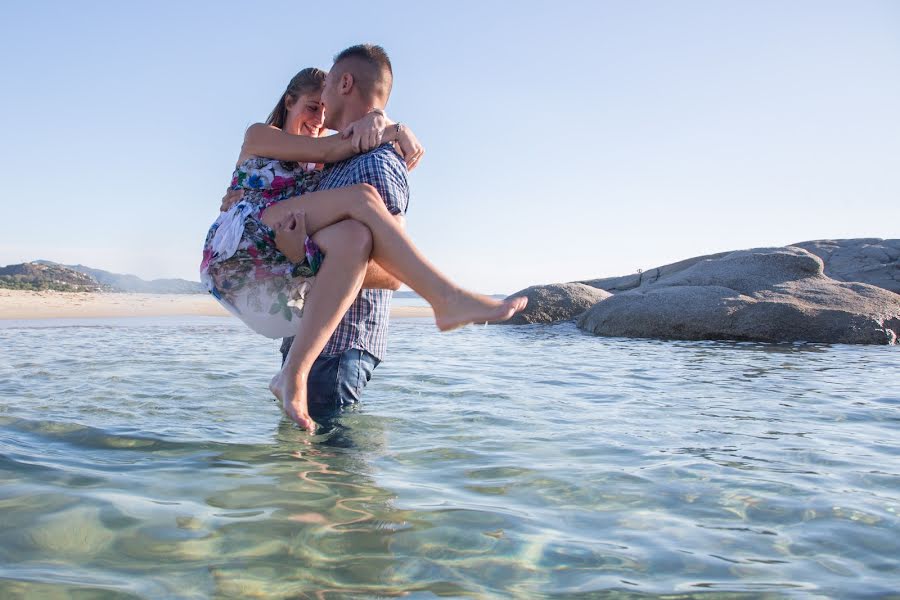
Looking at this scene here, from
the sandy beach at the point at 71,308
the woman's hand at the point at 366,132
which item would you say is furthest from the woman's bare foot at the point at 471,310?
the sandy beach at the point at 71,308

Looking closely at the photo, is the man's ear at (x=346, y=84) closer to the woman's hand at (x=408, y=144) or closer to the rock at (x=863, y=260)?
the woman's hand at (x=408, y=144)

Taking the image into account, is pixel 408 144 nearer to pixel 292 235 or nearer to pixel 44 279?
pixel 292 235

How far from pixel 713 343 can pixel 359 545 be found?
808 cm

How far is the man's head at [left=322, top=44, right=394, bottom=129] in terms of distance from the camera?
11.6 feet

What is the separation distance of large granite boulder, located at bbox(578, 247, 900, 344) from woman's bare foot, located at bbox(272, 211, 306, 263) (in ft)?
26.0

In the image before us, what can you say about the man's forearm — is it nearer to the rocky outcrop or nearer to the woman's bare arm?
the woman's bare arm

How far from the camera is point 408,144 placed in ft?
11.5

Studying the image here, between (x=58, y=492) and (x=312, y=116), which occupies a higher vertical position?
(x=312, y=116)

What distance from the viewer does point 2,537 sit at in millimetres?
1940

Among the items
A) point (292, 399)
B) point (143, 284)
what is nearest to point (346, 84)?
point (292, 399)

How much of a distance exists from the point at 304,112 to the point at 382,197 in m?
0.82

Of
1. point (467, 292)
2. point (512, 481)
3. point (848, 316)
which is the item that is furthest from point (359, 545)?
point (848, 316)

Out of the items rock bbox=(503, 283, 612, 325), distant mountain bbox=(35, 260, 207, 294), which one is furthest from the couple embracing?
distant mountain bbox=(35, 260, 207, 294)

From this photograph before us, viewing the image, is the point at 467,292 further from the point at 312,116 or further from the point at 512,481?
the point at 312,116
